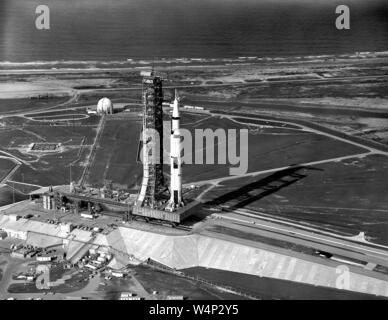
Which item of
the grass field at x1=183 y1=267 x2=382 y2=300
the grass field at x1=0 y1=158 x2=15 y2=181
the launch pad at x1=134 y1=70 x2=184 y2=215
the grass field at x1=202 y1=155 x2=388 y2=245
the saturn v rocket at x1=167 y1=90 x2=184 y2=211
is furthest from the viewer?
the grass field at x1=0 y1=158 x2=15 y2=181

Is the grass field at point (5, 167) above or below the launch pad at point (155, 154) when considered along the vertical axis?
below

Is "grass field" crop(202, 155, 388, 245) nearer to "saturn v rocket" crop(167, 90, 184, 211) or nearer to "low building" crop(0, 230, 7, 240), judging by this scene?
"saturn v rocket" crop(167, 90, 184, 211)

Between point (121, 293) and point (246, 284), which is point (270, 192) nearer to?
point (246, 284)

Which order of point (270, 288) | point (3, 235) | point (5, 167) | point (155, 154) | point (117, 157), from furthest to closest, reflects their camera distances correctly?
point (117, 157), point (5, 167), point (3, 235), point (155, 154), point (270, 288)

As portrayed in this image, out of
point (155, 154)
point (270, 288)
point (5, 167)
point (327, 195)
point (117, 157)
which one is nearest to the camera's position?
point (270, 288)

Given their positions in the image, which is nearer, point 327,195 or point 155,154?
point 155,154

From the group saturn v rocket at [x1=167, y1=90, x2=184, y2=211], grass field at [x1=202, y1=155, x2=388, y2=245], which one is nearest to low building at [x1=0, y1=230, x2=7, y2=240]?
saturn v rocket at [x1=167, y1=90, x2=184, y2=211]

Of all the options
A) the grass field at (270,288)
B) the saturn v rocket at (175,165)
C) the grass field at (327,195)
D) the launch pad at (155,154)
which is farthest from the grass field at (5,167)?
the grass field at (270,288)

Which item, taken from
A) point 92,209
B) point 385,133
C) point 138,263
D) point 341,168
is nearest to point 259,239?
point 138,263

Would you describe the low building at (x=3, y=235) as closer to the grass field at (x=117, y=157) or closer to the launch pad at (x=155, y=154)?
the launch pad at (x=155, y=154)

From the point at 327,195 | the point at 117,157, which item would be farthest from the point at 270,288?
the point at 117,157

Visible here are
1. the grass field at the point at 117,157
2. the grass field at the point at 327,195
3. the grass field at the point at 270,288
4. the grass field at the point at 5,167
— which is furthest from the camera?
the grass field at the point at 5,167

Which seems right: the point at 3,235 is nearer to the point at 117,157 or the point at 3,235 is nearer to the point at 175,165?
the point at 175,165
